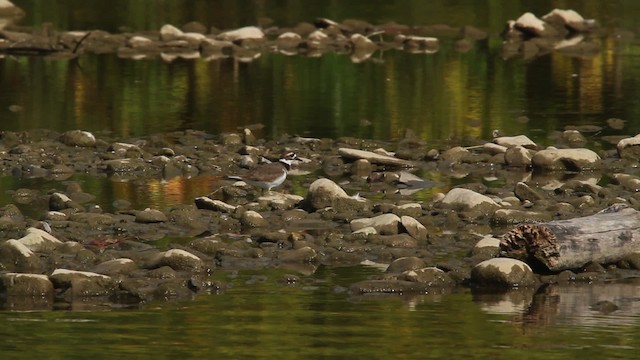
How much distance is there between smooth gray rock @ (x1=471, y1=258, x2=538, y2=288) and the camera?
12.0 metres

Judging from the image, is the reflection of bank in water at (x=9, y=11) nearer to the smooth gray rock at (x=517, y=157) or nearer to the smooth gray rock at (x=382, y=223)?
the smooth gray rock at (x=517, y=157)

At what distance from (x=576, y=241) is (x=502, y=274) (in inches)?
28.1

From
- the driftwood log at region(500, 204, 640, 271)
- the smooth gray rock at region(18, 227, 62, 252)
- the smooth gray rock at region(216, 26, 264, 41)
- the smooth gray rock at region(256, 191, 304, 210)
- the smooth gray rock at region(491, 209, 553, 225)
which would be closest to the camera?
the driftwood log at region(500, 204, 640, 271)

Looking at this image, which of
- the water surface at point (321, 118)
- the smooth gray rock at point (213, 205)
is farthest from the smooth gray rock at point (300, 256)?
the smooth gray rock at point (213, 205)

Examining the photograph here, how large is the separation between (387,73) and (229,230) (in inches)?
620

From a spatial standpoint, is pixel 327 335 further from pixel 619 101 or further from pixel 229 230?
pixel 619 101

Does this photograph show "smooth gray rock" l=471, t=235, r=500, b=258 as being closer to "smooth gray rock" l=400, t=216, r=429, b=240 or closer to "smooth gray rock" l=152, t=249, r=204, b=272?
"smooth gray rock" l=400, t=216, r=429, b=240

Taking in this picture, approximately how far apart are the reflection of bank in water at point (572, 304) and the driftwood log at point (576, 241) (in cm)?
25

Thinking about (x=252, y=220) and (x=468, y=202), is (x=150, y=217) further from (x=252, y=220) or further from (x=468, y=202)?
(x=468, y=202)

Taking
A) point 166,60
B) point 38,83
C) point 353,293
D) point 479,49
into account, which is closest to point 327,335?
point 353,293

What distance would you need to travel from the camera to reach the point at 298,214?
14898mm

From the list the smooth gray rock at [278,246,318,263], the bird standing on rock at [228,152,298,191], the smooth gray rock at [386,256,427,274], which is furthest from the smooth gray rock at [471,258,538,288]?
the bird standing on rock at [228,152,298,191]

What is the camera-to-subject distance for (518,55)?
3350 cm

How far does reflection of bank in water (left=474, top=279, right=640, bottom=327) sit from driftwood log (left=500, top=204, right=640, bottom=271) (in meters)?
0.25
